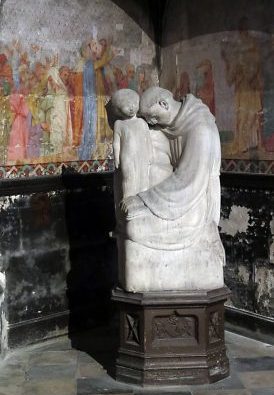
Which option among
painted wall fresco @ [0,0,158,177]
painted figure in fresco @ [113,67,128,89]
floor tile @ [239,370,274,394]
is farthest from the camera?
painted figure in fresco @ [113,67,128,89]

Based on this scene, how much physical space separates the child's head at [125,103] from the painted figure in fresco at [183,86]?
2150mm

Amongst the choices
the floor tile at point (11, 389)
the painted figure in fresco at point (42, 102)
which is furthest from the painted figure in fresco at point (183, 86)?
the floor tile at point (11, 389)

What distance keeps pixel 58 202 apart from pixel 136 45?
195 centimetres

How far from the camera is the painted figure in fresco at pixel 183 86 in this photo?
25.3 feet

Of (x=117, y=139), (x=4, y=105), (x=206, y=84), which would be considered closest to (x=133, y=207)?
(x=117, y=139)

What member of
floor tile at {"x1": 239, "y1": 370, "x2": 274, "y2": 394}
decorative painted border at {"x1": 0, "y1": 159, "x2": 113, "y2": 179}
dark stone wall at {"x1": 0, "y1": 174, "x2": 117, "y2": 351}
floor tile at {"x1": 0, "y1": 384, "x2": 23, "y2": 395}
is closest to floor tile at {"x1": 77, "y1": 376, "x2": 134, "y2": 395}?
floor tile at {"x1": 0, "y1": 384, "x2": 23, "y2": 395}

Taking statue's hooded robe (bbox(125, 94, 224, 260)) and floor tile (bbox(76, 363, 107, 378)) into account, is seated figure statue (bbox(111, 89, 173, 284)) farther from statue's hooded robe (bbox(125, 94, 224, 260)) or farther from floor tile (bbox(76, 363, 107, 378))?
floor tile (bbox(76, 363, 107, 378))

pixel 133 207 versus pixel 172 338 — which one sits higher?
pixel 133 207

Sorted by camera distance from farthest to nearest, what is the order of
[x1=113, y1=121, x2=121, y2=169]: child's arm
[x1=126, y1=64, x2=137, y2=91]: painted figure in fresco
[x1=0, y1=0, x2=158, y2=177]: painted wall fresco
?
1. [x1=126, y1=64, x2=137, y2=91]: painted figure in fresco
2. [x1=0, y1=0, x2=158, y2=177]: painted wall fresco
3. [x1=113, y1=121, x2=121, y2=169]: child's arm

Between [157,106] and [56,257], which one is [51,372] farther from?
[157,106]

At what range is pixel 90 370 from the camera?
244 inches

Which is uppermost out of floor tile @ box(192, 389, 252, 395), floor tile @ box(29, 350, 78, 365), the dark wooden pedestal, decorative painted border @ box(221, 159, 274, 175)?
decorative painted border @ box(221, 159, 274, 175)

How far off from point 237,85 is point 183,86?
77 cm

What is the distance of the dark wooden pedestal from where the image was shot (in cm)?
568
